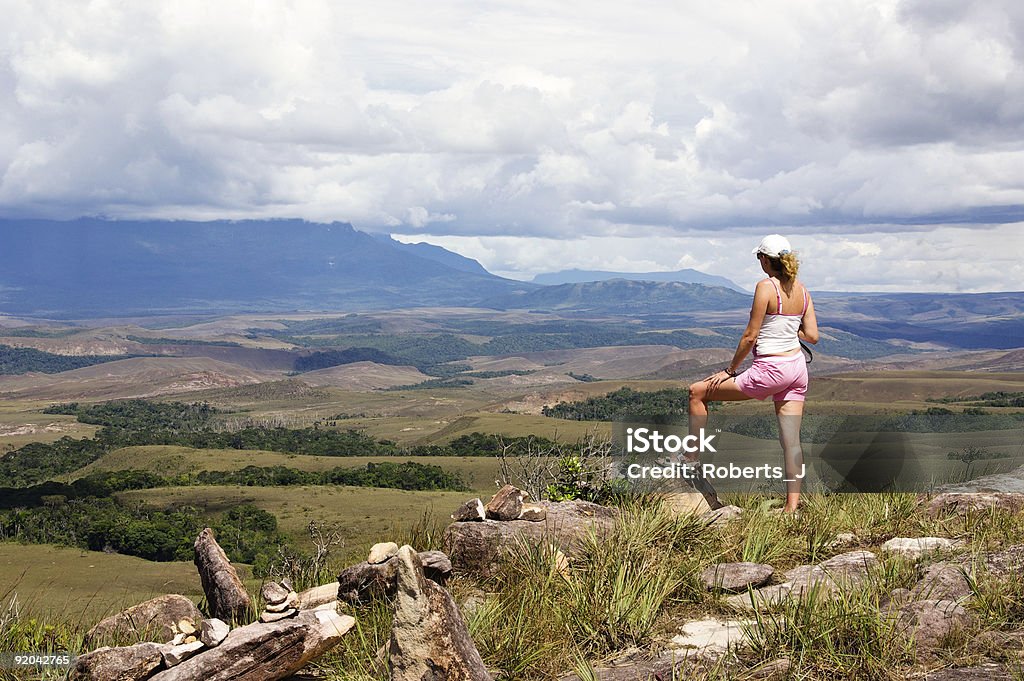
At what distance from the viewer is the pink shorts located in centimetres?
856

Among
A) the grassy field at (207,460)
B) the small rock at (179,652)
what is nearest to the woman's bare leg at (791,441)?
the small rock at (179,652)

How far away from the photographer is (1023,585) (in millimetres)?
6672

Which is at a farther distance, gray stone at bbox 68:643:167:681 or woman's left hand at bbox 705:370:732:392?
woman's left hand at bbox 705:370:732:392

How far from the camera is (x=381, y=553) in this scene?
23.1ft

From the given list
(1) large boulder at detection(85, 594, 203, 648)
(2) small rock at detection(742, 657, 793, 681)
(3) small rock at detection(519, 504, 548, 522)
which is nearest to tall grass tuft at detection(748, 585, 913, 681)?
(2) small rock at detection(742, 657, 793, 681)

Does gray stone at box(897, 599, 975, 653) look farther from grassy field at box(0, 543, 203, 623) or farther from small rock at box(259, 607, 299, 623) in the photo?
grassy field at box(0, 543, 203, 623)

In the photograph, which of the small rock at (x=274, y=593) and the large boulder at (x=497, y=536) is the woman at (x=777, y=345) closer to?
the large boulder at (x=497, y=536)

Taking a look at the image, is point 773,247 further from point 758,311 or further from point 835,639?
point 835,639

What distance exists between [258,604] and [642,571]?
294 centimetres

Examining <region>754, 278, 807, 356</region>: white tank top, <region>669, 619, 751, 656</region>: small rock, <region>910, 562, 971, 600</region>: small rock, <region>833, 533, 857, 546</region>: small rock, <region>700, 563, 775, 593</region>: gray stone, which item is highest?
<region>754, 278, 807, 356</region>: white tank top

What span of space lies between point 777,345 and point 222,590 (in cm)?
515

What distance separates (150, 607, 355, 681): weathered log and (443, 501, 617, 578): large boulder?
6.26 feet

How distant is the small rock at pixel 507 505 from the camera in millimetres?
8398

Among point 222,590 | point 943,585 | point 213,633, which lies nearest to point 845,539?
point 943,585
